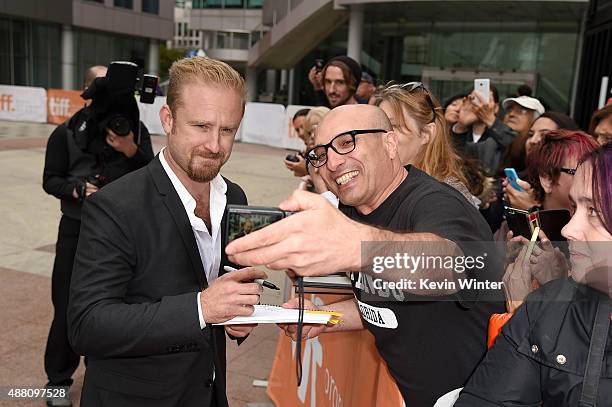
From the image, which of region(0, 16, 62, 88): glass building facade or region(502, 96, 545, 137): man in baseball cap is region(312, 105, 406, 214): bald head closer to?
region(502, 96, 545, 137): man in baseball cap

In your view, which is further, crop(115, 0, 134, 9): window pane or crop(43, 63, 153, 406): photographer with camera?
crop(115, 0, 134, 9): window pane

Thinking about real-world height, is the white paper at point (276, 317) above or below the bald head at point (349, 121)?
below

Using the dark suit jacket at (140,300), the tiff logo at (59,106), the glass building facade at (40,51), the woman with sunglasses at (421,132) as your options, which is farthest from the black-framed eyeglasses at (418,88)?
the glass building facade at (40,51)

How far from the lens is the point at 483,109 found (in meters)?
4.91

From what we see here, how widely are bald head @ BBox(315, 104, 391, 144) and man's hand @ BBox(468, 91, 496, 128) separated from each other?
3.19m

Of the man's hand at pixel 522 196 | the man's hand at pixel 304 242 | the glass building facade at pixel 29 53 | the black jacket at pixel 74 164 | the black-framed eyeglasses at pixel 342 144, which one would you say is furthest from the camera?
the glass building facade at pixel 29 53

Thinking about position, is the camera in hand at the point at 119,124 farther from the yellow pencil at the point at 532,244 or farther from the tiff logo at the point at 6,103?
the tiff logo at the point at 6,103

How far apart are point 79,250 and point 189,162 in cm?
50

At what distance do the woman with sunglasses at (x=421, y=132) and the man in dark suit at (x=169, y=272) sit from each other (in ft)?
4.11

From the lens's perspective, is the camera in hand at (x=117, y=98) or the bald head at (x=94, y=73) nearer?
the camera in hand at (x=117, y=98)

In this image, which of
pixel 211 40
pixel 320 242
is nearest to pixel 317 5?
pixel 320 242

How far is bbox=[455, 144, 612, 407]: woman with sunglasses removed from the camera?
1387 millimetres

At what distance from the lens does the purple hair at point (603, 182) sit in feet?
4.53

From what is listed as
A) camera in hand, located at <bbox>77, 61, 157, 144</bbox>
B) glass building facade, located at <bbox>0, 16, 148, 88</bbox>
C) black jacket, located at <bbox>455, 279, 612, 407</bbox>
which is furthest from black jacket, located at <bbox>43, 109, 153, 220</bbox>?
glass building facade, located at <bbox>0, 16, 148, 88</bbox>
